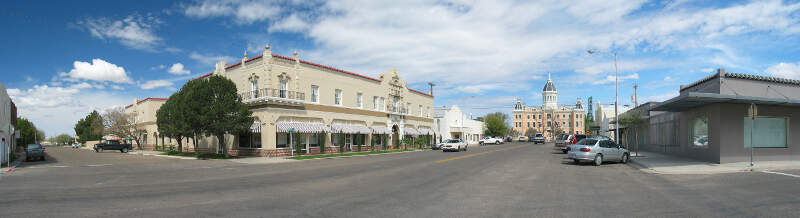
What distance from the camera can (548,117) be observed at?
154 meters

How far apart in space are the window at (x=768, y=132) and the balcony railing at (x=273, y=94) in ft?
91.2

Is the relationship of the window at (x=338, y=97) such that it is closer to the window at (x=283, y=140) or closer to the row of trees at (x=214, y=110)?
the window at (x=283, y=140)

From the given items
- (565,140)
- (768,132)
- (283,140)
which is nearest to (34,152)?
(283,140)

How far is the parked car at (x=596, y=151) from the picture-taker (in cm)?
2083

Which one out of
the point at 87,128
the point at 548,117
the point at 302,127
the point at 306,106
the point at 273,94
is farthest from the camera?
the point at 548,117

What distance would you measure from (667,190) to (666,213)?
13.0ft

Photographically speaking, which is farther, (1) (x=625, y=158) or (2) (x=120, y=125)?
(2) (x=120, y=125)

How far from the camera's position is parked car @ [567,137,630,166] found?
20828mm

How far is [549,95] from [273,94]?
471ft

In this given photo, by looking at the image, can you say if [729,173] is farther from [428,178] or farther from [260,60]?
[260,60]

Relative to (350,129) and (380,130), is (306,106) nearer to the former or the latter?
(350,129)

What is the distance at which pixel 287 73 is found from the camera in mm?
33688

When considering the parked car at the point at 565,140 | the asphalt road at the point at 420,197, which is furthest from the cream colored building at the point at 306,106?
the asphalt road at the point at 420,197

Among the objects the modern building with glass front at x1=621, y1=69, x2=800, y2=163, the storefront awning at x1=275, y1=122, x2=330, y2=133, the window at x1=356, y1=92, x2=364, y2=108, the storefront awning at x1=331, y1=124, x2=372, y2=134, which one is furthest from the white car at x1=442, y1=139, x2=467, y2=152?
the modern building with glass front at x1=621, y1=69, x2=800, y2=163
